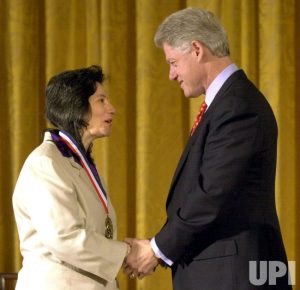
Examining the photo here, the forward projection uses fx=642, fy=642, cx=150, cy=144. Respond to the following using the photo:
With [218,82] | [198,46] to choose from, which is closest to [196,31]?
[198,46]

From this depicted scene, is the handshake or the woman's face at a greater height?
the woman's face

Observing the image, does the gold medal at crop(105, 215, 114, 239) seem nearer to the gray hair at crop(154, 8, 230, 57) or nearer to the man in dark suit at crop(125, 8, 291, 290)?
the man in dark suit at crop(125, 8, 291, 290)

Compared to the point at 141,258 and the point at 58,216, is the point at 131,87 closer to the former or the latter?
the point at 141,258

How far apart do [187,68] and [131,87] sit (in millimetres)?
1425

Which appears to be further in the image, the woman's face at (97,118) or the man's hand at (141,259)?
the woman's face at (97,118)

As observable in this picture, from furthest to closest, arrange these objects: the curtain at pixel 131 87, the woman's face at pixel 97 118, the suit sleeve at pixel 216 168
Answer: the curtain at pixel 131 87 → the woman's face at pixel 97 118 → the suit sleeve at pixel 216 168

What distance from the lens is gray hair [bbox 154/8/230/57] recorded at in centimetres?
215

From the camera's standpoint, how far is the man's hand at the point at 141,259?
2.31 m

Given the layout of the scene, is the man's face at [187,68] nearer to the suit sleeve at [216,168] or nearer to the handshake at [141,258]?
the suit sleeve at [216,168]

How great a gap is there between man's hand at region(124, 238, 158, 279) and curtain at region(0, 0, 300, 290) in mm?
1167

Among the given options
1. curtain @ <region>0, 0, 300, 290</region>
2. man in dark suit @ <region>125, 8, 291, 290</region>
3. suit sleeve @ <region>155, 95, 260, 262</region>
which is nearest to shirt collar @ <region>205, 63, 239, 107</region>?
man in dark suit @ <region>125, 8, 291, 290</region>

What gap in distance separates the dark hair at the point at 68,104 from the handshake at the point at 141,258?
0.43m

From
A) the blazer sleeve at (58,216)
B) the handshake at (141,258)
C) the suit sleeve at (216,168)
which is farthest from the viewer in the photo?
the handshake at (141,258)

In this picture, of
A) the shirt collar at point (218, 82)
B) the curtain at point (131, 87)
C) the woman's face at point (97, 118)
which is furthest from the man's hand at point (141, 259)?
the curtain at point (131, 87)
